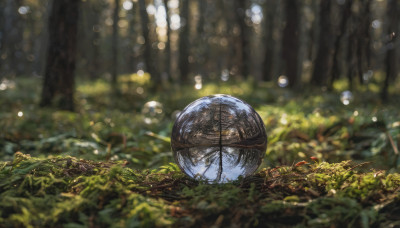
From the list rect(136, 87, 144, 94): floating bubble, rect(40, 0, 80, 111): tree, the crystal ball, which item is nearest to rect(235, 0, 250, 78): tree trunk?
rect(136, 87, 144, 94): floating bubble

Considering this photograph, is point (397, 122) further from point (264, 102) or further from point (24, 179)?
point (264, 102)

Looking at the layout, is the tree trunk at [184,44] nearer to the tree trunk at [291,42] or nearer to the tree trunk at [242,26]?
the tree trunk at [242,26]

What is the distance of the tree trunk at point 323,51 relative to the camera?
12.7 m

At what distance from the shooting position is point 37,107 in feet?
27.3

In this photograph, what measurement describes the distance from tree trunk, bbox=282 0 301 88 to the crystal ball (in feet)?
40.7

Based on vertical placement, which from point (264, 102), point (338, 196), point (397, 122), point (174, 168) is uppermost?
point (264, 102)

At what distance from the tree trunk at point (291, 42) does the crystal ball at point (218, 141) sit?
40.7 feet

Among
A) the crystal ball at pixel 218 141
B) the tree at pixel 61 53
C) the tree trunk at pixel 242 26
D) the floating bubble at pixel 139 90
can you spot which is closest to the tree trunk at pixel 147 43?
the floating bubble at pixel 139 90

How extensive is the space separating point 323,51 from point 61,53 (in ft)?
31.6

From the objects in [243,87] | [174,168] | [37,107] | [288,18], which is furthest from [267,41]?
[174,168]

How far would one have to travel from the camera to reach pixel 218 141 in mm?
3020

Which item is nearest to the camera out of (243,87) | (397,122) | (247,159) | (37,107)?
(247,159)

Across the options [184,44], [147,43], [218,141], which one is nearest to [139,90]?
[147,43]

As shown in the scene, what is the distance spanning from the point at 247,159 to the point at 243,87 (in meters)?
11.6
